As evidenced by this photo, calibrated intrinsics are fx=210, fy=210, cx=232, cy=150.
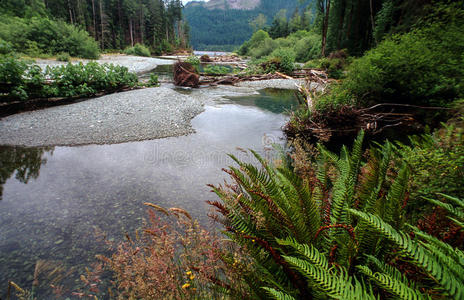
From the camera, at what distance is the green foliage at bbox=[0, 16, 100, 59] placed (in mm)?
18938

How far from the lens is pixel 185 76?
13.9 metres

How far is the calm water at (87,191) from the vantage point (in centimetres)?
256

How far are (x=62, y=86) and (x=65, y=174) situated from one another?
6383 millimetres

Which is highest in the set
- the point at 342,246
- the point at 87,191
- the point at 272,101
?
the point at 272,101

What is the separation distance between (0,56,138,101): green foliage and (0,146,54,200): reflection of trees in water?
123 inches

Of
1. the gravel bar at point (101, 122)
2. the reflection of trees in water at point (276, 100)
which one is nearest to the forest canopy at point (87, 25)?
the gravel bar at point (101, 122)

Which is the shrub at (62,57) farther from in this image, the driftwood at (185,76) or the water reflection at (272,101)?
the water reflection at (272,101)

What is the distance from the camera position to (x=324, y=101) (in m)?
5.64

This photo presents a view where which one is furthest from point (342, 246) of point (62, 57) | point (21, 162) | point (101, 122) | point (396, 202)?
point (62, 57)

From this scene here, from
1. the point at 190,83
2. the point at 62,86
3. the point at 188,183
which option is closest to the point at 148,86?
the point at 190,83

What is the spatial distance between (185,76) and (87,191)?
11.7 metres

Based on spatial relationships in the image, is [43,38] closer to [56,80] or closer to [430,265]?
[56,80]

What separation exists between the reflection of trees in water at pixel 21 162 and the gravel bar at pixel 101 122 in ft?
1.05

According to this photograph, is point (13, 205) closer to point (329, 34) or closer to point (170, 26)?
point (329, 34)
